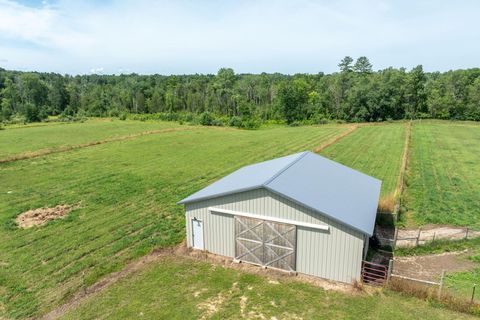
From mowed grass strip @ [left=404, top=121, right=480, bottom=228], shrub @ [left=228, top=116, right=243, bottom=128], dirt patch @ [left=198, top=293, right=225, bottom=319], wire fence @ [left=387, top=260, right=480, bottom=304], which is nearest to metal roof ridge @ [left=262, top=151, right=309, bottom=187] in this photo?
dirt patch @ [left=198, top=293, right=225, bottom=319]

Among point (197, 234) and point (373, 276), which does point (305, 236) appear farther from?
point (197, 234)

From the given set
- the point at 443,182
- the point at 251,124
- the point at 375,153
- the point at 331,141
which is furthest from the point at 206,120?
the point at 443,182

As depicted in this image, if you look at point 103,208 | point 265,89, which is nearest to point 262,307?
point 103,208

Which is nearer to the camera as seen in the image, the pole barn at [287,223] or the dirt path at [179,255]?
the dirt path at [179,255]

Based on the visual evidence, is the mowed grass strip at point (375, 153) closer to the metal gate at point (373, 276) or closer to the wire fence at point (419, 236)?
the wire fence at point (419, 236)

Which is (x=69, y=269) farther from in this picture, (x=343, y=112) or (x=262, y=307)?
(x=343, y=112)

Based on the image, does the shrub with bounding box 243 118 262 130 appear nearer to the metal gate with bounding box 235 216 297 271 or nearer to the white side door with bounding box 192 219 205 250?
the white side door with bounding box 192 219 205 250

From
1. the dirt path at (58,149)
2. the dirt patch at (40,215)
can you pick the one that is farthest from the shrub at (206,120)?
the dirt patch at (40,215)
